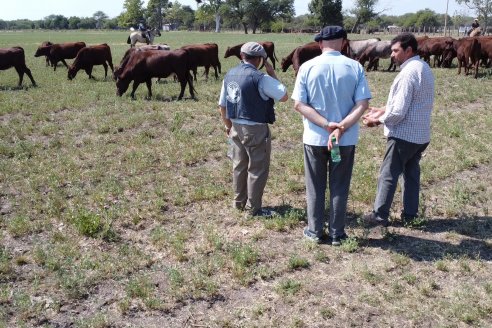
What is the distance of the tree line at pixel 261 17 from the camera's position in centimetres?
7894

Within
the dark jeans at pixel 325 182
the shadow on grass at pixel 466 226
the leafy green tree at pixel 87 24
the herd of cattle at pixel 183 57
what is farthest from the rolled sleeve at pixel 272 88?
the leafy green tree at pixel 87 24

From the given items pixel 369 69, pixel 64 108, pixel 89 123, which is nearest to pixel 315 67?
pixel 89 123

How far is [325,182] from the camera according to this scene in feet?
16.5

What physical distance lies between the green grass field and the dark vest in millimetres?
1257

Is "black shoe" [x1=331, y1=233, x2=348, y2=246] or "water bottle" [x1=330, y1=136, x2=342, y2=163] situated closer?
"water bottle" [x1=330, y1=136, x2=342, y2=163]

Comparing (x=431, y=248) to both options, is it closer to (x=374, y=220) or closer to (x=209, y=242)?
(x=374, y=220)

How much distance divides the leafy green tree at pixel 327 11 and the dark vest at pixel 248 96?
76513mm

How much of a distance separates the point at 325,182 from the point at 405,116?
1.12 meters

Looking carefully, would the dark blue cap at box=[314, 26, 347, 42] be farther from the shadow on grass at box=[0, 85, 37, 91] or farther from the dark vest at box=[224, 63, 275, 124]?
the shadow on grass at box=[0, 85, 37, 91]

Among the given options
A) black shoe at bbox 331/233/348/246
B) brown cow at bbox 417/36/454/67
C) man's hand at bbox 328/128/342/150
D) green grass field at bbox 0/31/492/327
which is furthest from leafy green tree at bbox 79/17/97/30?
man's hand at bbox 328/128/342/150

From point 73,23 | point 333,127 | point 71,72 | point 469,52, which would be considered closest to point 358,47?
point 469,52

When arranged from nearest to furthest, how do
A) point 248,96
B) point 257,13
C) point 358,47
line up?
point 248,96 < point 358,47 < point 257,13

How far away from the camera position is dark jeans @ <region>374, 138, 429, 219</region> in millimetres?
5289

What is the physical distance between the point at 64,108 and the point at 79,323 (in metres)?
9.02
